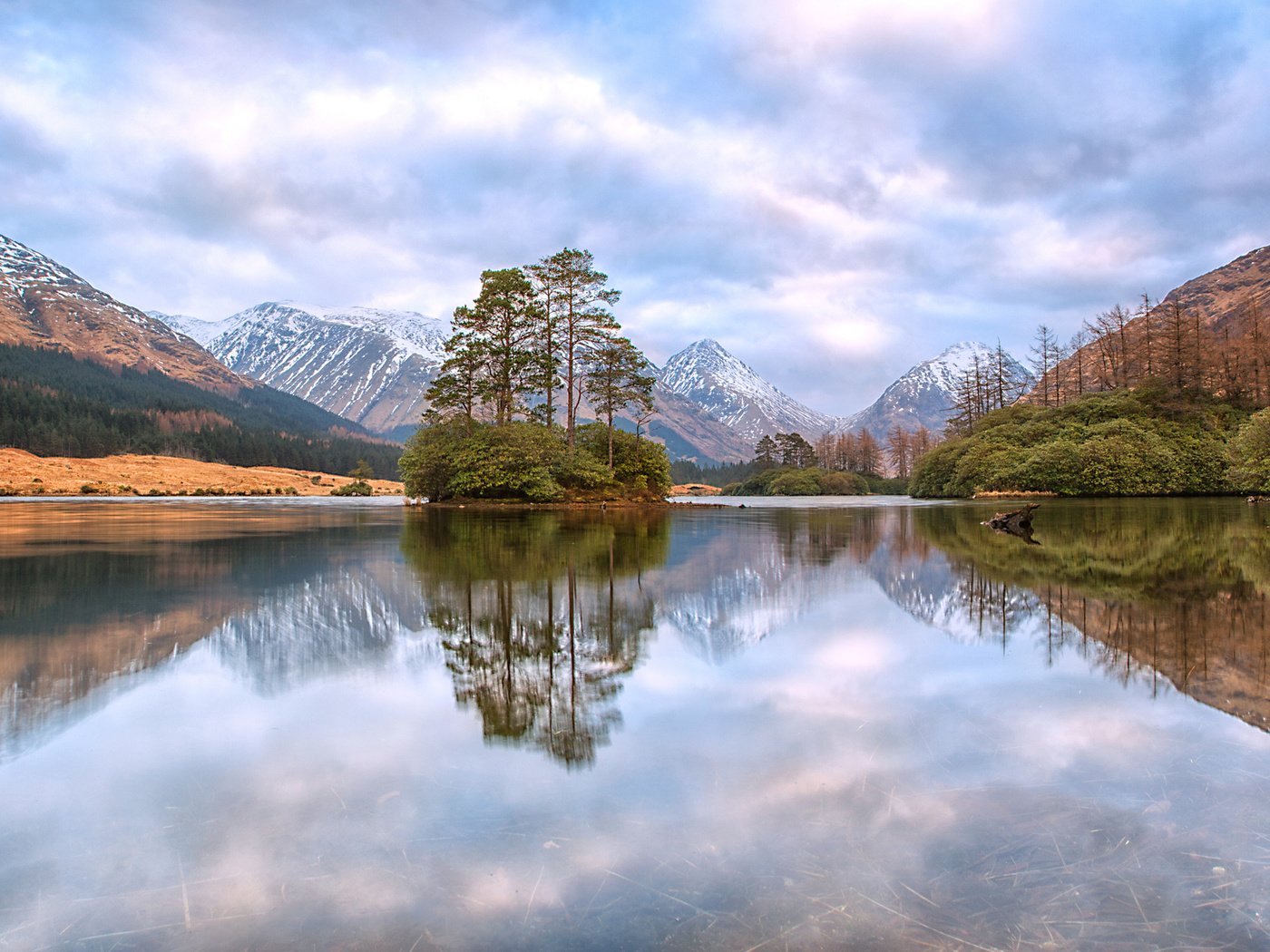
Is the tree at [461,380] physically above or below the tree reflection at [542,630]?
above

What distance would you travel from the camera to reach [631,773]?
4012mm

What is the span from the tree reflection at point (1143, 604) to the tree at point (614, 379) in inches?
1127

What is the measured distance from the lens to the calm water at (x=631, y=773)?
2.74 meters

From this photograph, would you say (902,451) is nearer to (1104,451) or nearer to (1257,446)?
(1104,451)

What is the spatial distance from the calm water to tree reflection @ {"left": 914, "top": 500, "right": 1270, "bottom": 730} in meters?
0.07

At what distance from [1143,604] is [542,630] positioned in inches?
285

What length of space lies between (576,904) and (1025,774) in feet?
8.74

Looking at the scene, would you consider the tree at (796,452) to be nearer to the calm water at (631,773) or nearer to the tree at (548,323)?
the tree at (548,323)

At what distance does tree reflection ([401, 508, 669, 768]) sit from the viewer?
4.96m

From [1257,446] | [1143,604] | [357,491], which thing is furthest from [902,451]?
[1143,604]

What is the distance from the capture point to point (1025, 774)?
158 inches

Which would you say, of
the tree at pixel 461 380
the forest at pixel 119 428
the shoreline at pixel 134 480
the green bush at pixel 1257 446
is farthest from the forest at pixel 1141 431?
the forest at pixel 119 428

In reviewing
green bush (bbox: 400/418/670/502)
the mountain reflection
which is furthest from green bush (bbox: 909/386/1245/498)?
the mountain reflection

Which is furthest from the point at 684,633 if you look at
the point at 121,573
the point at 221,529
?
the point at 221,529
